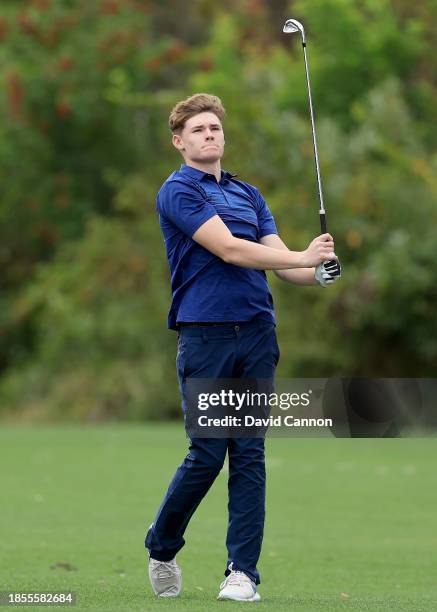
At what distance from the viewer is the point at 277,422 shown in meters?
6.07

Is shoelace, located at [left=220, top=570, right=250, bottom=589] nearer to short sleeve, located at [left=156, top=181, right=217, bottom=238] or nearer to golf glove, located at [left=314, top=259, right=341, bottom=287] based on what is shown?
golf glove, located at [left=314, top=259, right=341, bottom=287]

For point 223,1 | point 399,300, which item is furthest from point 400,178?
point 223,1

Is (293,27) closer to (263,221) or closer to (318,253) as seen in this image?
(263,221)

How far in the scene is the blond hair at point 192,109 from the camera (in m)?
6.22

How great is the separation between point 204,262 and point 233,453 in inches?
31.7

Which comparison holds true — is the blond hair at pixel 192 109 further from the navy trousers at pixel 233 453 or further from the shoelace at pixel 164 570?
the shoelace at pixel 164 570

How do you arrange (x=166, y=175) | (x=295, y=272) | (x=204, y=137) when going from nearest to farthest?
1. (x=204, y=137)
2. (x=295, y=272)
3. (x=166, y=175)

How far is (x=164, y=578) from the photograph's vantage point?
6289mm

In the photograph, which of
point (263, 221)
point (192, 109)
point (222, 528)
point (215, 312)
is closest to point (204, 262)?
point (215, 312)

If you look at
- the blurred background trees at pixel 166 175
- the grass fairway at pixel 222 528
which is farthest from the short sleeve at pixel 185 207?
the blurred background trees at pixel 166 175

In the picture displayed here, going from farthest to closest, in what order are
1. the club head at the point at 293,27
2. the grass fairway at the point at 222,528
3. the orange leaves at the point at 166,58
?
the orange leaves at the point at 166,58, the grass fairway at the point at 222,528, the club head at the point at 293,27

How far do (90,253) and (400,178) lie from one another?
24.2 ft

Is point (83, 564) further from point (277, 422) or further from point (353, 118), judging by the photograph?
point (353, 118)

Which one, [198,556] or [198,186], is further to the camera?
[198,556]
